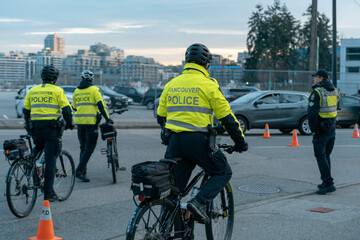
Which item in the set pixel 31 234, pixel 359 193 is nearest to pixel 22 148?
pixel 31 234

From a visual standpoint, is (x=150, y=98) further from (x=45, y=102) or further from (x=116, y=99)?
(x=45, y=102)

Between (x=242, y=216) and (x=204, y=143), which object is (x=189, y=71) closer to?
(x=204, y=143)

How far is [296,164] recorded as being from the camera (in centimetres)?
1128

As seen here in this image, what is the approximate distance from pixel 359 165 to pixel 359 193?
3.31 metres

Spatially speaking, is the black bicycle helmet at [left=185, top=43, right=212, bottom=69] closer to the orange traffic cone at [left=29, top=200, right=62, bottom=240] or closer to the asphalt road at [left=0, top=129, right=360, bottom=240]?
the orange traffic cone at [left=29, top=200, right=62, bottom=240]

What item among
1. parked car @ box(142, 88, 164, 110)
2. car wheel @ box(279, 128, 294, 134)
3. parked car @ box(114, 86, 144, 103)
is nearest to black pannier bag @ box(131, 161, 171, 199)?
car wheel @ box(279, 128, 294, 134)

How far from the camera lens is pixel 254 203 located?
738cm

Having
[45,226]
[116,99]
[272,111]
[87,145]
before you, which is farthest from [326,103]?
[116,99]

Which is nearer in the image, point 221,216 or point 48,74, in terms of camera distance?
point 221,216

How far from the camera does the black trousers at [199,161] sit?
4.38m

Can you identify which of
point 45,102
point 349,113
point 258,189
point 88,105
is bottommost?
point 258,189

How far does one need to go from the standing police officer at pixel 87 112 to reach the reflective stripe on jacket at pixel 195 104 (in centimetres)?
455

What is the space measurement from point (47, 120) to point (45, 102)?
0.24 m

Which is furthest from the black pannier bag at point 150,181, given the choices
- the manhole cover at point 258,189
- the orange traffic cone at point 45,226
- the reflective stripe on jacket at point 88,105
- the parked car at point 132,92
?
the parked car at point 132,92
